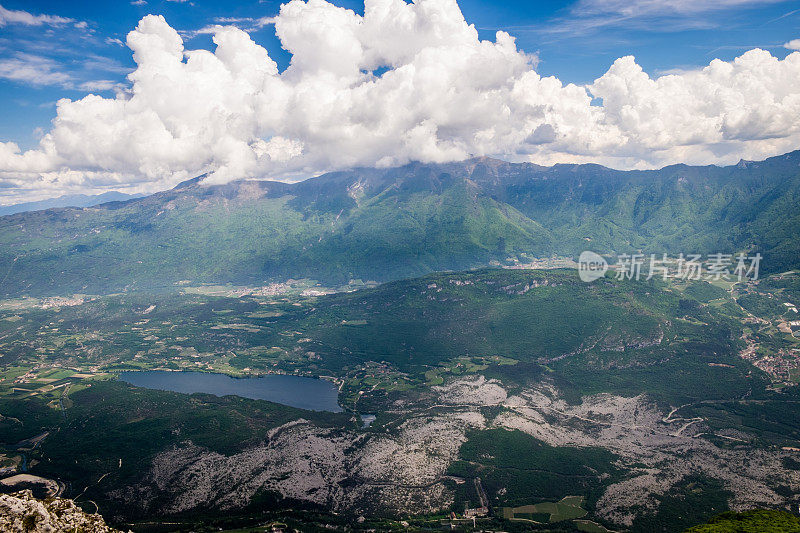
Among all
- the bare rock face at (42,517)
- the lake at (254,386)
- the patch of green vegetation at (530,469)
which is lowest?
the lake at (254,386)

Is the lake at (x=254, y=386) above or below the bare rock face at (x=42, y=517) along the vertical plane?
below

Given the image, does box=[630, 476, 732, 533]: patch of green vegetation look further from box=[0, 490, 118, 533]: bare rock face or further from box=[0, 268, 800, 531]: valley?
box=[0, 490, 118, 533]: bare rock face

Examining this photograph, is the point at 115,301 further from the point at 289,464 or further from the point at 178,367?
the point at 289,464

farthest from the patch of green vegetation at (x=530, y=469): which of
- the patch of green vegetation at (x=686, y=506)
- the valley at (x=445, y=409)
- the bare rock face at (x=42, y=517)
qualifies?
the bare rock face at (x=42, y=517)

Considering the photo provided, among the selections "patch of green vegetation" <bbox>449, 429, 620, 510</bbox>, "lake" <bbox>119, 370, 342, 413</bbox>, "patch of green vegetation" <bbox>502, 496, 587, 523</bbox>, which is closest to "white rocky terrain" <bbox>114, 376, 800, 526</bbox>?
"patch of green vegetation" <bbox>449, 429, 620, 510</bbox>

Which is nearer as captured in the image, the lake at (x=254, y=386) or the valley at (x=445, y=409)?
the valley at (x=445, y=409)

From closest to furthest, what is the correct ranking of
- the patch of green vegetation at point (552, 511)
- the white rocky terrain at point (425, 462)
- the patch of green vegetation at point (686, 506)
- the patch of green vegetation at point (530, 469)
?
the patch of green vegetation at point (686, 506), the patch of green vegetation at point (552, 511), the white rocky terrain at point (425, 462), the patch of green vegetation at point (530, 469)

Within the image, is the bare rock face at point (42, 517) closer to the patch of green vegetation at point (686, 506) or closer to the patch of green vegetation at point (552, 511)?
the patch of green vegetation at point (552, 511)
